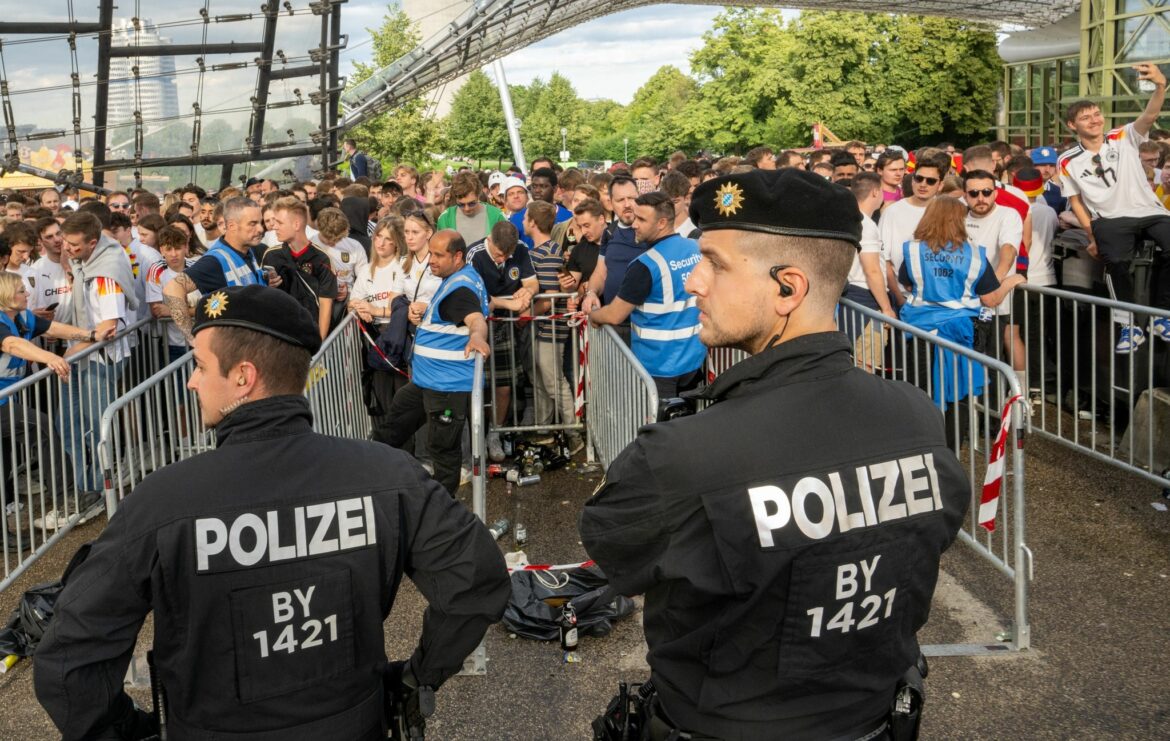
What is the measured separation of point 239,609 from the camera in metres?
2.52

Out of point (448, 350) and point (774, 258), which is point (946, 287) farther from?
point (774, 258)

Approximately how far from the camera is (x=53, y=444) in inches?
271

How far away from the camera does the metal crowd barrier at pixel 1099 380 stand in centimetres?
689

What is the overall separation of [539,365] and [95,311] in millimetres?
3216

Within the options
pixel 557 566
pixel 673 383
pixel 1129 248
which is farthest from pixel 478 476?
pixel 1129 248

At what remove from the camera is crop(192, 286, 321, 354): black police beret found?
2.72 meters

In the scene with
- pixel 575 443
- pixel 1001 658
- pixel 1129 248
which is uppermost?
pixel 1129 248

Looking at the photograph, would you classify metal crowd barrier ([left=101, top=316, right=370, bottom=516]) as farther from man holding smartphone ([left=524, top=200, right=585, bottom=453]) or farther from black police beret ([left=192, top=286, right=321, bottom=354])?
black police beret ([left=192, top=286, right=321, bottom=354])

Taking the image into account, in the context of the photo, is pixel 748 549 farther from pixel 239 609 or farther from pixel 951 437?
pixel 951 437

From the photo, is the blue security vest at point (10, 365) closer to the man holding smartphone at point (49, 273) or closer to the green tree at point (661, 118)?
the man holding smartphone at point (49, 273)

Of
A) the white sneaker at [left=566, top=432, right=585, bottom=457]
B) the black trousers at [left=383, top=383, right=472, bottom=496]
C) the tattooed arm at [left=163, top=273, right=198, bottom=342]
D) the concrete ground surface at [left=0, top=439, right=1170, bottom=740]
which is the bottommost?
the concrete ground surface at [left=0, top=439, right=1170, bottom=740]

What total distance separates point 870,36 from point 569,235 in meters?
49.0

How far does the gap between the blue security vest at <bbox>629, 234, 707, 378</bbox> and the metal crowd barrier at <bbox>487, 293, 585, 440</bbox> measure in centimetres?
117

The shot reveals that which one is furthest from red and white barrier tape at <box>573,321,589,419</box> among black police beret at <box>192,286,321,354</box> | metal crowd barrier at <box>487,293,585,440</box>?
black police beret at <box>192,286,321,354</box>
